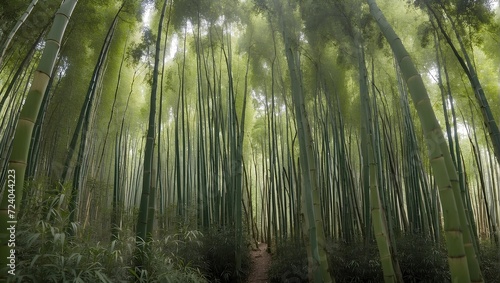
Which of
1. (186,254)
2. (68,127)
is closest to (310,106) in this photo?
(186,254)

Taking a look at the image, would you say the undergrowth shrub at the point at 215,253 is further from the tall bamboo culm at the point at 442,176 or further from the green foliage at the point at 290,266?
the tall bamboo culm at the point at 442,176

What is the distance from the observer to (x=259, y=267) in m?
5.45

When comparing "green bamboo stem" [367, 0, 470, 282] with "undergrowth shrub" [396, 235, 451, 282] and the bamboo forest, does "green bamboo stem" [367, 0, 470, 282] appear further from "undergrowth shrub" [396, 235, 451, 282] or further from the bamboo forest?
"undergrowth shrub" [396, 235, 451, 282]

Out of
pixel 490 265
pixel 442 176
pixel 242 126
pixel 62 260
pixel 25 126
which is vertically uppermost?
pixel 242 126

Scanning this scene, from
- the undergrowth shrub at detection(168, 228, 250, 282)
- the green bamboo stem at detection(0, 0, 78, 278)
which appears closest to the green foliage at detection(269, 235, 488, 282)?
the undergrowth shrub at detection(168, 228, 250, 282)

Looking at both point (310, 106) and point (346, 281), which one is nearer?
point (346, 281)

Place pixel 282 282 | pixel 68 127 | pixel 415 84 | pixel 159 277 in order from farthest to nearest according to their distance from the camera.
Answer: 1. pixel 68 127
2. pixel 282 282
3. pixel 159 277
4. pixel 415 84

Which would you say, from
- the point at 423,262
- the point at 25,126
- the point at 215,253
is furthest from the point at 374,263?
the point at 25,126

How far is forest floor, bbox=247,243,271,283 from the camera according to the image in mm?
4770

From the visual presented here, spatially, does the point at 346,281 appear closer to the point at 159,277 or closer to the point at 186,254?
the point at 186,254

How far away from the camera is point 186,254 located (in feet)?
13.1

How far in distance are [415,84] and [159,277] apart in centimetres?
207

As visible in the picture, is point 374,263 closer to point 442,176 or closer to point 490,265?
point 490,265

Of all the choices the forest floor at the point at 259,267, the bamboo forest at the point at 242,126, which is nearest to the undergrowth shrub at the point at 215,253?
the bamboo forest at the point at 242,126
